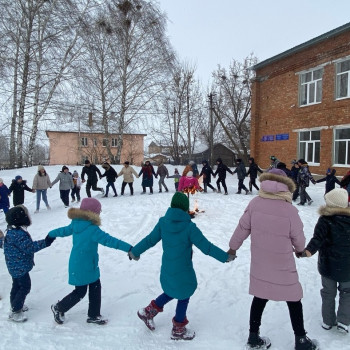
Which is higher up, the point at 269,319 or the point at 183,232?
the point at 183,232

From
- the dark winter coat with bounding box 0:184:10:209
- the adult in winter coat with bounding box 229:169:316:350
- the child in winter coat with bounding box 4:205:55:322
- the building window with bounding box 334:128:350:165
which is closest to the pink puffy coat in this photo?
the adult in winter coat with bounding box 229:169:316:350

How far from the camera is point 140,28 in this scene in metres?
20.1

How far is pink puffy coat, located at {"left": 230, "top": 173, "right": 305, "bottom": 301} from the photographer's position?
8.80 ft

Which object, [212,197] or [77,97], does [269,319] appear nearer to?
[212,197]

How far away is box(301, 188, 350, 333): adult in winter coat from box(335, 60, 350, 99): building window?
14186 mm

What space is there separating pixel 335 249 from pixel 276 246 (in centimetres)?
74

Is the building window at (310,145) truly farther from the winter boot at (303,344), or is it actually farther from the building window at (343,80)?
the winter boot at (303,344)

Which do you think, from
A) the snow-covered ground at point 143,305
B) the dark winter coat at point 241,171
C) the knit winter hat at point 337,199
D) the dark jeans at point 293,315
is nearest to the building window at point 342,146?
the dark winter coat at point 241,171

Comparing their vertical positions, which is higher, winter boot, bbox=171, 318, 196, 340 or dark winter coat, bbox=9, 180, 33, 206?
dark winter coat, bbox=9, 180, 33, 206

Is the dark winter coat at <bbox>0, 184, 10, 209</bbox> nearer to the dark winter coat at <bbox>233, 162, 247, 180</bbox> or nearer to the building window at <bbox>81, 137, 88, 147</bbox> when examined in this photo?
the dark winter coat at <bbox>233, 162, 247, 180</bbox>

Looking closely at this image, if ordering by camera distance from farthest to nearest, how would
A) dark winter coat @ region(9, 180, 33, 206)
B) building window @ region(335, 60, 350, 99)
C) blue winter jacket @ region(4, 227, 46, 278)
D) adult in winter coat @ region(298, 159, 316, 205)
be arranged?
building window @ region(335, 60, 350, 99) → adult in winter coat @ region(298, 159, 316, 205) → dark winter coat @ region(9, 180, 33, 206) → blue winter jacket @ region(4, 227, 46, 278)

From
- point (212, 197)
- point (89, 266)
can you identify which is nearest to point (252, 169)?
point (212, 197)

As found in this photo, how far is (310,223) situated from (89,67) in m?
16.8

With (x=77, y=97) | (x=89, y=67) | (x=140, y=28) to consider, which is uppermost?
(x=140, y=28)
